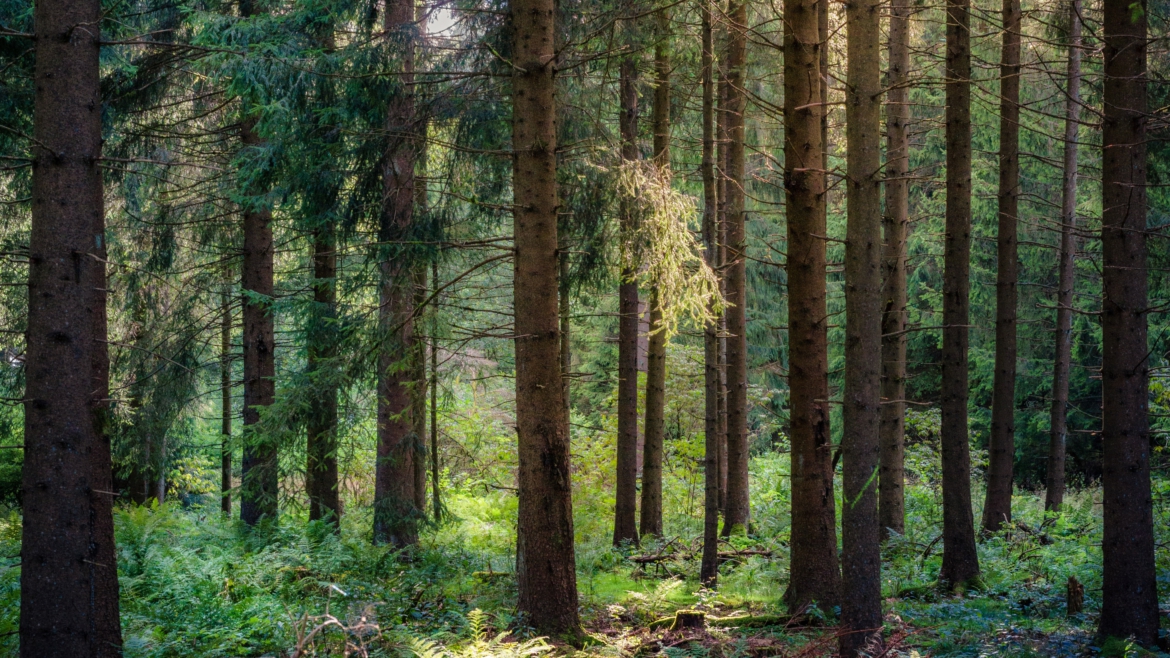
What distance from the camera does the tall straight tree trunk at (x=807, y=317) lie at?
23.6 ft

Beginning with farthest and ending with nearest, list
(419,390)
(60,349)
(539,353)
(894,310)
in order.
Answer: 1. (894,310)
2. (419,390)
3. (539,353)
4. (60,349)

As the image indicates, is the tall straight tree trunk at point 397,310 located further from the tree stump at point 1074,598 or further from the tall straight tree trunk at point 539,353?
the tree stump at point 1074,598

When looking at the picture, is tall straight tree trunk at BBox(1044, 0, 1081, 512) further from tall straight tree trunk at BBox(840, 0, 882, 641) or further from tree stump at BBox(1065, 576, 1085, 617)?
tall straight tree trunk at BBox(840, 0, 882, 641)

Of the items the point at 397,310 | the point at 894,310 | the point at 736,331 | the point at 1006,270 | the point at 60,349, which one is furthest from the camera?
the point at 736,331

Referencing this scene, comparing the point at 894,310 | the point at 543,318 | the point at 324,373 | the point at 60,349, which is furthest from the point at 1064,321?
the point at 60,349

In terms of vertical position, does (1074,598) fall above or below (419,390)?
below

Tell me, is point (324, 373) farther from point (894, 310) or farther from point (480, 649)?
point (894, 310)

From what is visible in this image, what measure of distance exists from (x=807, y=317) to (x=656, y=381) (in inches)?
211

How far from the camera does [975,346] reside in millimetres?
22859

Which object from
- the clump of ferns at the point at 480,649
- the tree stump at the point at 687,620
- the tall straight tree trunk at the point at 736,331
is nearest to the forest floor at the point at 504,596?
the clump of ferns at the point at 480,649

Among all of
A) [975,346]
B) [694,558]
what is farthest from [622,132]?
[975,346]

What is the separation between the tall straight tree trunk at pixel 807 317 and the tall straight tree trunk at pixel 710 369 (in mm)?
1964

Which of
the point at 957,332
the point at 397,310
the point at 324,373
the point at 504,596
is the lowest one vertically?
the point at 504,596

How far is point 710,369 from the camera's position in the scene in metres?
10.1
